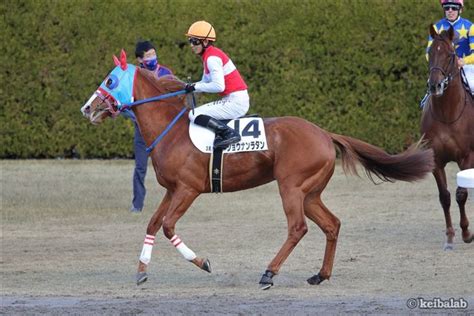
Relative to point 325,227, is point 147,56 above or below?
above

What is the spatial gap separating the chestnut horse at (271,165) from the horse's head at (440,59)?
1.32m

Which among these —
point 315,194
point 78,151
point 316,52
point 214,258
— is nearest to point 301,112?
point 316,52

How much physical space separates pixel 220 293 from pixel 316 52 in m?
10.1

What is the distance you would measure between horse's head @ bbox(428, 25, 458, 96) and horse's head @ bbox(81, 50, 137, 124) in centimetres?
300

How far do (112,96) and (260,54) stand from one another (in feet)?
29.3

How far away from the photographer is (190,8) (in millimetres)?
18688

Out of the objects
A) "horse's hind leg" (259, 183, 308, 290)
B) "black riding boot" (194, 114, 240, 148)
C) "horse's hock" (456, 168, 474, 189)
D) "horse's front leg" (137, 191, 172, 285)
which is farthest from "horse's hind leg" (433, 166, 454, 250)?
"horse's hock" (456, 168, 474, 189)

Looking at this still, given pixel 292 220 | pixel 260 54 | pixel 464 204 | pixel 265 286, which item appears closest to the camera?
pixel 265 286

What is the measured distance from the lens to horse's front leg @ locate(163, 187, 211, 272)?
9445 millimetres

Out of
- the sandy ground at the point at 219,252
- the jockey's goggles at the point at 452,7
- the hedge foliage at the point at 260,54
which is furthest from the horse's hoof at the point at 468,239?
the hedge foliage at the point at 260,54

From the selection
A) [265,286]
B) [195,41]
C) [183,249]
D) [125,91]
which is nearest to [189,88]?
[195,41]

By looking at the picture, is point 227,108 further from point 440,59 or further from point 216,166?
point 440,59

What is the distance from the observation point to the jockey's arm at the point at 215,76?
31.6 ft

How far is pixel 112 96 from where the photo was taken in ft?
32.4
